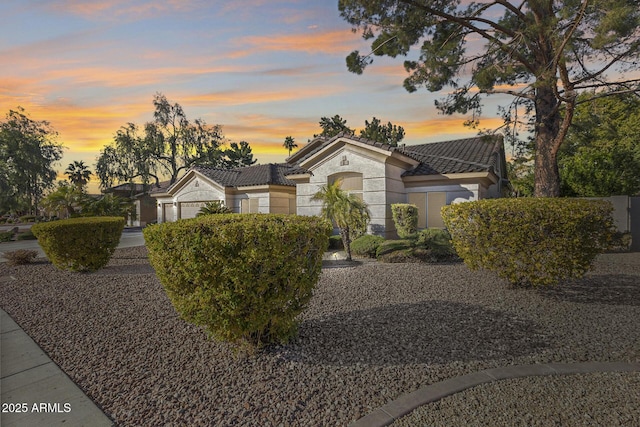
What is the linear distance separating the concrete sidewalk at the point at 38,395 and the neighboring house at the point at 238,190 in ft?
53.7

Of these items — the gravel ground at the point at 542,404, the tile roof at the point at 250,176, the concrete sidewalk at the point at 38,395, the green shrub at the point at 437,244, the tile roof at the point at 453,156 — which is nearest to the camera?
the gravel ground at the point at 542,404

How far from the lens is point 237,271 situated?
3.63 metres

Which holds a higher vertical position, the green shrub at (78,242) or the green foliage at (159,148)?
the green foliage at (159,148)

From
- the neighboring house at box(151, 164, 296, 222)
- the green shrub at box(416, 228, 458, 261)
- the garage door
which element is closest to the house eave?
the green shrub at box(416, 228, 458, 261)

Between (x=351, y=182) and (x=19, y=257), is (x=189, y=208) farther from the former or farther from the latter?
(x=351, y=182)

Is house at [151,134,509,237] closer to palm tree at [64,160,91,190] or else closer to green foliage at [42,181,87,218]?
green foliage at [42,181,87,218]

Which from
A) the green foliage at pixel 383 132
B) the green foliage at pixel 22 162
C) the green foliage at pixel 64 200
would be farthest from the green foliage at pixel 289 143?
the green foliage at pixel 64 200

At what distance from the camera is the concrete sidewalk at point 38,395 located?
10.3 ft

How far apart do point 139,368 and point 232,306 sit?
5.17ft

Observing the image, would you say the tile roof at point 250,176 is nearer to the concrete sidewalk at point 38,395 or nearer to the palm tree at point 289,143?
the concrete sidewalk at point 38,395

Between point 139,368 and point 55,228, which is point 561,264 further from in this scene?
point 55,228

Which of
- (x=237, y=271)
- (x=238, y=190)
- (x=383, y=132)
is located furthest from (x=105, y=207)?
(x=383, y=132)

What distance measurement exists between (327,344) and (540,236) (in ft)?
15.5

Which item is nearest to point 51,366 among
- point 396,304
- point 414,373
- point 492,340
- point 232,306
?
point 232,306
